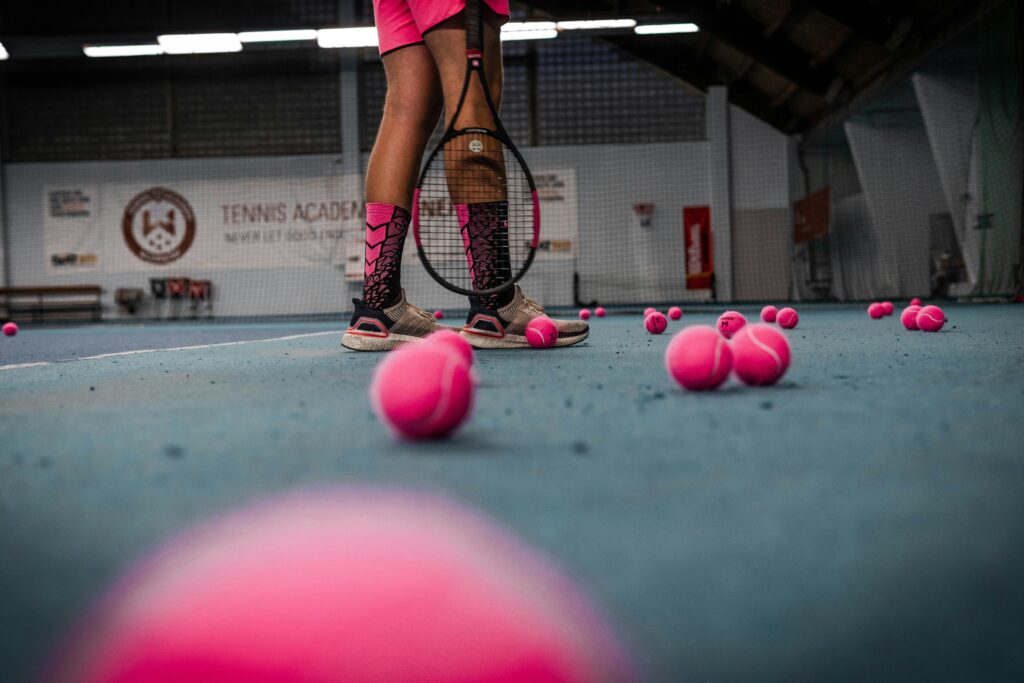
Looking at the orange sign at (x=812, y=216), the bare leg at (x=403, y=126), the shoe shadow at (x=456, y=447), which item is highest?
the orange sign at (x=812, y=216)

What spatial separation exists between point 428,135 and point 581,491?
200 centimetres

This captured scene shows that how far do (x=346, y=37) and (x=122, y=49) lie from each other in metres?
2.87

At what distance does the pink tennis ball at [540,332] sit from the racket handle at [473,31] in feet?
2.57

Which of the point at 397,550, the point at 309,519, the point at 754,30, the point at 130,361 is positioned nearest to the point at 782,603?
the point at 397,550

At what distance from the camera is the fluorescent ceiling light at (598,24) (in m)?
10.1

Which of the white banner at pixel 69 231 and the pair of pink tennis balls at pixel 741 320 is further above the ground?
the white banner at pixel 69 231

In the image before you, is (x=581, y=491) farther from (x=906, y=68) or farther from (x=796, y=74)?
(x=796, y=74)

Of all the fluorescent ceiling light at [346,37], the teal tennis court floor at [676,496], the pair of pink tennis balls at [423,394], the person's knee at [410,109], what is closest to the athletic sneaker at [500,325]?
the person's knee at [410,109]

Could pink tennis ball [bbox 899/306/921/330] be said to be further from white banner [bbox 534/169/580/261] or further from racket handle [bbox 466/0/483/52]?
white banner [bbox 534/169/580/261]

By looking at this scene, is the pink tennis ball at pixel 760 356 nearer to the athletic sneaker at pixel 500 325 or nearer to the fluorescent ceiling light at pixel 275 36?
the athletic sneaker at pixel 500 325

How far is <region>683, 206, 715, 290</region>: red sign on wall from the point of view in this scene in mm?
13531

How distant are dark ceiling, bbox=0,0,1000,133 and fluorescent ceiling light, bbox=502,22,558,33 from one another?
0.33 meters

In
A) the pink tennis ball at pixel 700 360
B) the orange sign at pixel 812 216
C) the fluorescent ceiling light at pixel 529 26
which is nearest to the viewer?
the pink tennis ball at pixel 700 360

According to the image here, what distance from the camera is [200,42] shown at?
1036 cm
